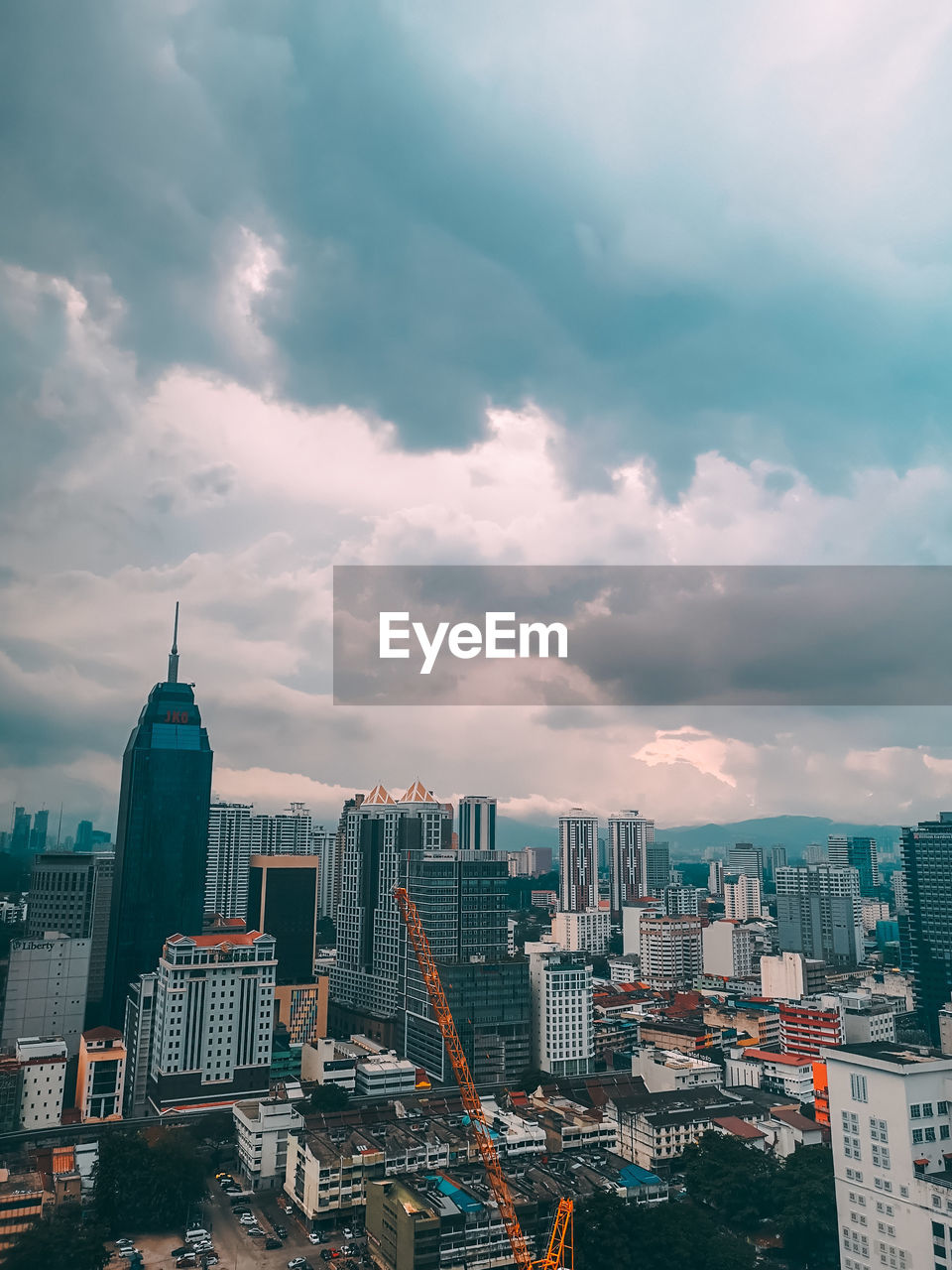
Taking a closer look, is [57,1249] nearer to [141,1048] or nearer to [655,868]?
[141,1048]

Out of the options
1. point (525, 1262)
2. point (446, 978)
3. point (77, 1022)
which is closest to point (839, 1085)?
point (525, 1262)

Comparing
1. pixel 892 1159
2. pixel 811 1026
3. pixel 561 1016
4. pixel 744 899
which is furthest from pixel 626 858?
pixel 892 1159

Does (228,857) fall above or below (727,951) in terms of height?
above

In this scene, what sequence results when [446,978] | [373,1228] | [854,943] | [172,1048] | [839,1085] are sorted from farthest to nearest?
[854,943]
[446,978]
[172,1048]
[373,1228]
[839,1085]

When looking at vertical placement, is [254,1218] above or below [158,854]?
below

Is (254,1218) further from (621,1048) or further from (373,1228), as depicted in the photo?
(621,1048)

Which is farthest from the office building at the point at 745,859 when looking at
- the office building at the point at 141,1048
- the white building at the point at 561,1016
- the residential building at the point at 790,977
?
the office building at the point at 141,1048
